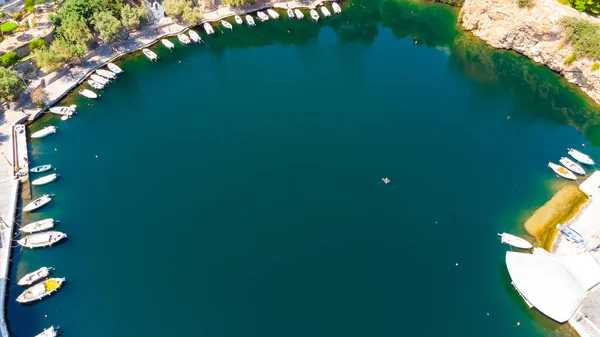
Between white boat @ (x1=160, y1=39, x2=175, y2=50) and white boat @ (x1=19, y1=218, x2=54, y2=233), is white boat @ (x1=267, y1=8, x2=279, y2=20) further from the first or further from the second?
white boat @ (x1=19, y1=218, x2=54, y2=233)

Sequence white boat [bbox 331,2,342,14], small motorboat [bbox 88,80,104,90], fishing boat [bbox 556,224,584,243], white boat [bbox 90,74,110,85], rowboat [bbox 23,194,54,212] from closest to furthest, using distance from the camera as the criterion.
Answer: fishing boat [bbox 556,224,584,243] < rowboat [bbox 23,194,54,212] < small motorboat [bbox 88,80,104,90] < white boat [bbox 90,74,110,85] < white boat [bbox 331,2,342,14]

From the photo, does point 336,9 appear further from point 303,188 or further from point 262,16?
point 303,188

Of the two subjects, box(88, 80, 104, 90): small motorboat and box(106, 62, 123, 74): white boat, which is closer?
box(88, 80, 104, 90): small motorboat

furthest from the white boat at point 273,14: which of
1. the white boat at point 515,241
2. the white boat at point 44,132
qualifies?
the white boat at point 515,241

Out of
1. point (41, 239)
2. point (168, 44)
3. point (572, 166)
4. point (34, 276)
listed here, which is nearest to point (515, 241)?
point (572, 166)

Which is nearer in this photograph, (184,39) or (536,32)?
(536,32)

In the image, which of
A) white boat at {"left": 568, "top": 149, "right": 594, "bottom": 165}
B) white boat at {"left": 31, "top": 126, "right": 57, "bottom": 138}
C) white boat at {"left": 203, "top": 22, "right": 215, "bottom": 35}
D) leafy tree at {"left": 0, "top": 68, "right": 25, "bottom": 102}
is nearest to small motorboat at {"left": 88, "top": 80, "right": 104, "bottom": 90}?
leafy tree at {"left": 0, "top": 68, "right": 25, "bottom": 102}

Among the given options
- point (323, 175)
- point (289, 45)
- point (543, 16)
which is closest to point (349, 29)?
point (289, 45)

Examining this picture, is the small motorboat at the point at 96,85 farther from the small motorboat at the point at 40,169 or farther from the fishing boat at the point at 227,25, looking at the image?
the fishing boat at the point at 227,25
